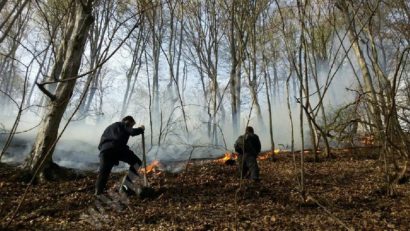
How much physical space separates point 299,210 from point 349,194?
4.16 ft

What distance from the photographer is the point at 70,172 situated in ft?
22.5

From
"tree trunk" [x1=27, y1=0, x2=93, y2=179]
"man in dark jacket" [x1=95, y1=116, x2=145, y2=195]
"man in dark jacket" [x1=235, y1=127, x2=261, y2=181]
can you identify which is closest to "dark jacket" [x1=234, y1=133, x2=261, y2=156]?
"man in dark jacket" [x1=235, y1=127, x2=261, y2=181]

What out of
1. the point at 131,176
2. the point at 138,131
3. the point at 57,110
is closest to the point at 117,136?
the point at 138,131

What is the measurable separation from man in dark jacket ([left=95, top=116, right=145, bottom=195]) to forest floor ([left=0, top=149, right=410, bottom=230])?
35cm

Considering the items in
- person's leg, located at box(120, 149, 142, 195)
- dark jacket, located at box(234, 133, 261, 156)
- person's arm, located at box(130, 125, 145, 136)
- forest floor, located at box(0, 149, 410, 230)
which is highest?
person's arm, located at box(130, 125, 145, 136)

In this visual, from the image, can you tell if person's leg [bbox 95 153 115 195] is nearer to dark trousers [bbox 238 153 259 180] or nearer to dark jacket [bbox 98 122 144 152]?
dark jacket [bbox 98 122 144 152]

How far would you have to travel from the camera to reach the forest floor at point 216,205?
14.5 ft

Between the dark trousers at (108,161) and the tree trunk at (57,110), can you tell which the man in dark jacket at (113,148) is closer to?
the dark trousers at (108,161)

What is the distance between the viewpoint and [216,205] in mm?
5324

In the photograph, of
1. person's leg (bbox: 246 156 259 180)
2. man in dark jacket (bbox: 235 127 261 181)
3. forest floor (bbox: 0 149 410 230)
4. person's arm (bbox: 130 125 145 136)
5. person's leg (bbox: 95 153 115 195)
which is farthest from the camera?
man in dark jacket (bbox: 235 127 261 181)

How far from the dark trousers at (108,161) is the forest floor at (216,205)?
26 centimetres

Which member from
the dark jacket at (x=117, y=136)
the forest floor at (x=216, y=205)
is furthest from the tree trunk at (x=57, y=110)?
the dark jacket at (x=117, y=136)

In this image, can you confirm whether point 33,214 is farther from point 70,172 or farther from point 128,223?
point 70,172

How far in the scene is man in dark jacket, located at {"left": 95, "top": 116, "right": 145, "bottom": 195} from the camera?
5773 mm
